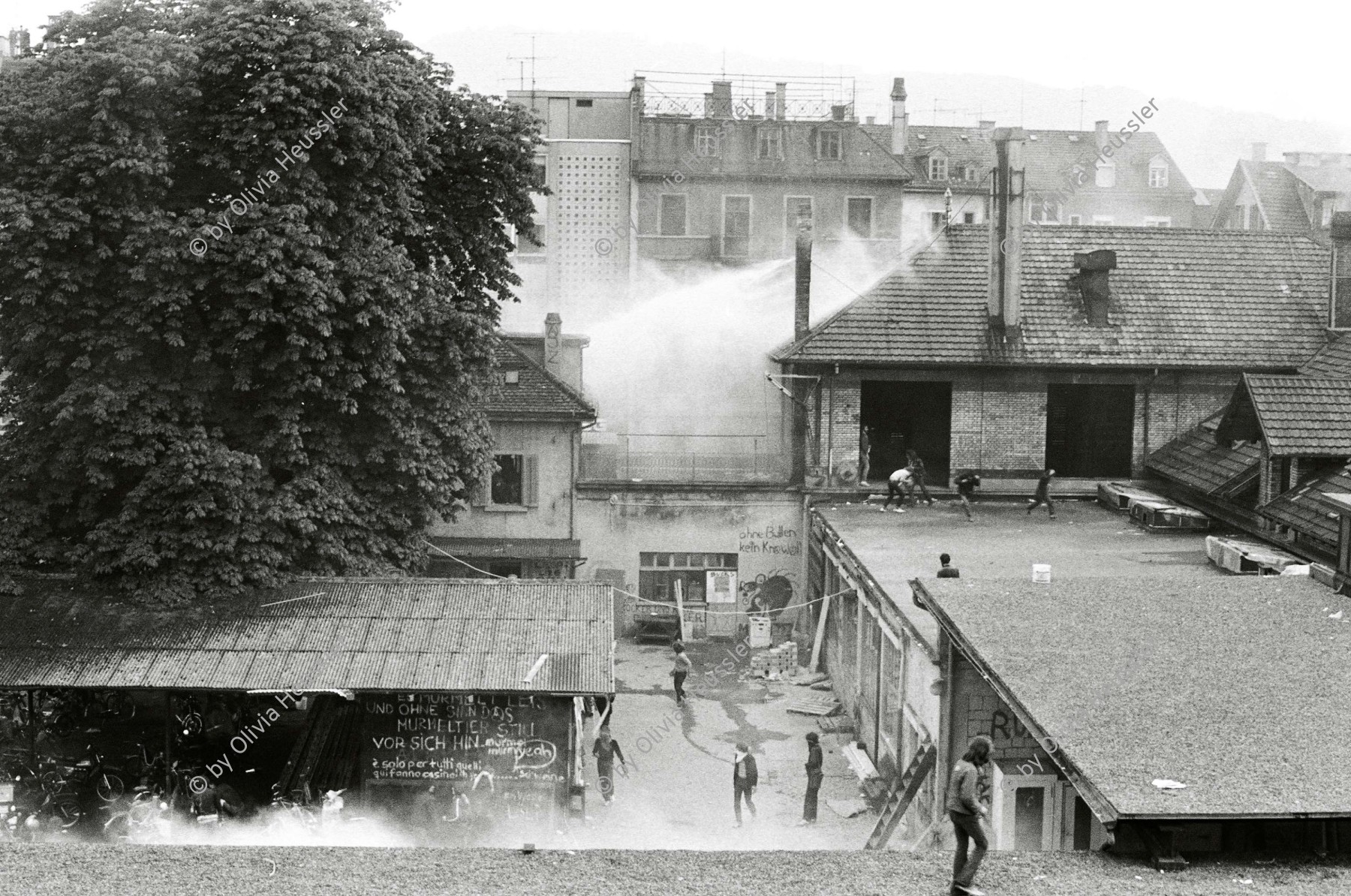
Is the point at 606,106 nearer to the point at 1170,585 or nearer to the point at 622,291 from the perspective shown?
the point at 622,291

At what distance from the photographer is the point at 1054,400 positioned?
3769cm

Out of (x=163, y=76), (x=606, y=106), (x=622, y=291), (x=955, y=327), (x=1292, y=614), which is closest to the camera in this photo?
(x=1292, y=614)

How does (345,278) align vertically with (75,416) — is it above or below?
above

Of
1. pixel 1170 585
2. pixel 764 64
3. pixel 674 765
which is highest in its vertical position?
pixel 764 64

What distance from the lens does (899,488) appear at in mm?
34312

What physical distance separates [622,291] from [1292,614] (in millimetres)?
41857

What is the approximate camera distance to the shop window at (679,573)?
3734 centimetres

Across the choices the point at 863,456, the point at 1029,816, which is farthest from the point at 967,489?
the point at 1029,816

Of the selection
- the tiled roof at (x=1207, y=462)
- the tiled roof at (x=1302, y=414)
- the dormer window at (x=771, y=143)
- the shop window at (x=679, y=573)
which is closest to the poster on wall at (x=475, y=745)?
the tiled roof at (x=1302, y=414)

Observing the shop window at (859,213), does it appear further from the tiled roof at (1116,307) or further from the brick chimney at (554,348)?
the brick chimney at (554,348)

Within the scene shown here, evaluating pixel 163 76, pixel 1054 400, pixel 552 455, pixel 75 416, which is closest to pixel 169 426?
pixel 75 416

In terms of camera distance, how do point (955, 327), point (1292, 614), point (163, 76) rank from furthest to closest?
point (955, 327), point (163, 76), point (1292, 614)

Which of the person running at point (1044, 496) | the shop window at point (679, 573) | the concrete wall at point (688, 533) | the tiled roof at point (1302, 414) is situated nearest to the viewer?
the tiled roof at point (1302, 414)

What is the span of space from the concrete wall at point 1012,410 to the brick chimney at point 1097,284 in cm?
171
